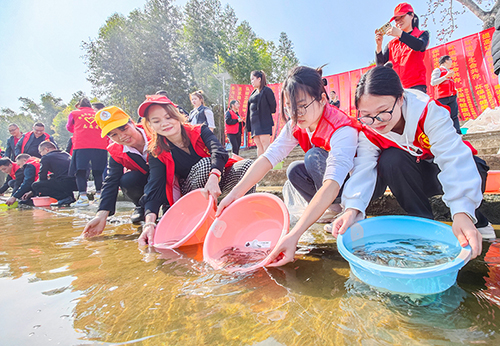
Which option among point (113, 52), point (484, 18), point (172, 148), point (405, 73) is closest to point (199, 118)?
point (172, 148)

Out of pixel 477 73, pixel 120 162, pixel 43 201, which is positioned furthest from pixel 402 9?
pixel 477 73

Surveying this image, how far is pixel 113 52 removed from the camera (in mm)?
17359

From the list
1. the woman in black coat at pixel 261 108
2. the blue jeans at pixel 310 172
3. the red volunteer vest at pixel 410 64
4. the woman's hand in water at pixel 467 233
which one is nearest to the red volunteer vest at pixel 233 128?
the woman in black coat at pixel 261 108

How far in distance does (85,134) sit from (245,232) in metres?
3.78

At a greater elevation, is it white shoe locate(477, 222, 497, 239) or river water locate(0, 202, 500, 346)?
river water locate(0, 202, 500, 346)

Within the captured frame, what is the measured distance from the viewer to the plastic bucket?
2.44 ft

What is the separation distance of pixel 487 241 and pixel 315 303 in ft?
3.94

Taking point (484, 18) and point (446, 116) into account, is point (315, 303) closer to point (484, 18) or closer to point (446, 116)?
point (446, 116)

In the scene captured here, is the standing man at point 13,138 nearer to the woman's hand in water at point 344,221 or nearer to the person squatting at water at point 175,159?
the person squatting at water at point 175,159

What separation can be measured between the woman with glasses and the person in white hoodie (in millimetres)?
1500

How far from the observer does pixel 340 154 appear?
4.33 ft

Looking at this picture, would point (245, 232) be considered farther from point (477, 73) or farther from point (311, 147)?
point (477, 73)

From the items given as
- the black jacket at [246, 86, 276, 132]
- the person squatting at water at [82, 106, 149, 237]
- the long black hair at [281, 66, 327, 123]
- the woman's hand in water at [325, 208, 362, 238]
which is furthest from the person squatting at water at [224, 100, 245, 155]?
the woman's hand in water at [325, 208, 362, 238]

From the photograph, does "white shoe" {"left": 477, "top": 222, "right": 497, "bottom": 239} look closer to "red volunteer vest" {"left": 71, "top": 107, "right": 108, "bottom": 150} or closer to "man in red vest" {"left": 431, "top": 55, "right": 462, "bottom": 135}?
"man in red vest" {"left": 431, "top": 55, "right": 462, "bottom": 135}
